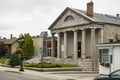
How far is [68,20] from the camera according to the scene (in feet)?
182

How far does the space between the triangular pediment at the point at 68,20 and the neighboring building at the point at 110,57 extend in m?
14.5

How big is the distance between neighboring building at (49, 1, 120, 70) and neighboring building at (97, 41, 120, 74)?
9.33m

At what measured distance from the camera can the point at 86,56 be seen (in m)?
51.8

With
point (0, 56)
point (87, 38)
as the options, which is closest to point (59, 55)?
point (87, 38)

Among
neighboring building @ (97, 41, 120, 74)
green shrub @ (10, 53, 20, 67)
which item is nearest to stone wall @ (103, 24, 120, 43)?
green shrub @ (10, 53, 20, 67)

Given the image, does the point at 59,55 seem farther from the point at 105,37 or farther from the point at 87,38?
the point at 105,37

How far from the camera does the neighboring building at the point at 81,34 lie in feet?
162

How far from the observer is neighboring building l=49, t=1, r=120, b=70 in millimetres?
49344

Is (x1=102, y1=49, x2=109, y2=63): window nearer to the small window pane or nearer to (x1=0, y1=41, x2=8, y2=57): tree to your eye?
the small window pane

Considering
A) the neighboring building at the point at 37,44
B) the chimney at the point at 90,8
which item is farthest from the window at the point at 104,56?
the neighboring building at the point at 37,44

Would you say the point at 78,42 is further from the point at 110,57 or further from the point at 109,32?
the point at 110,57

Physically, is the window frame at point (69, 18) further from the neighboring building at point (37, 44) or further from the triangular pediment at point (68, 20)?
the neighboring building at point (37, 44)

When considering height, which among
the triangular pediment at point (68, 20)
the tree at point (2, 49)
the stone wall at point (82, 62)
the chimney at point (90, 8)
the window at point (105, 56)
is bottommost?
the stone wall at point (82, 62)

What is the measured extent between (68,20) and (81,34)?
329 centimetres
